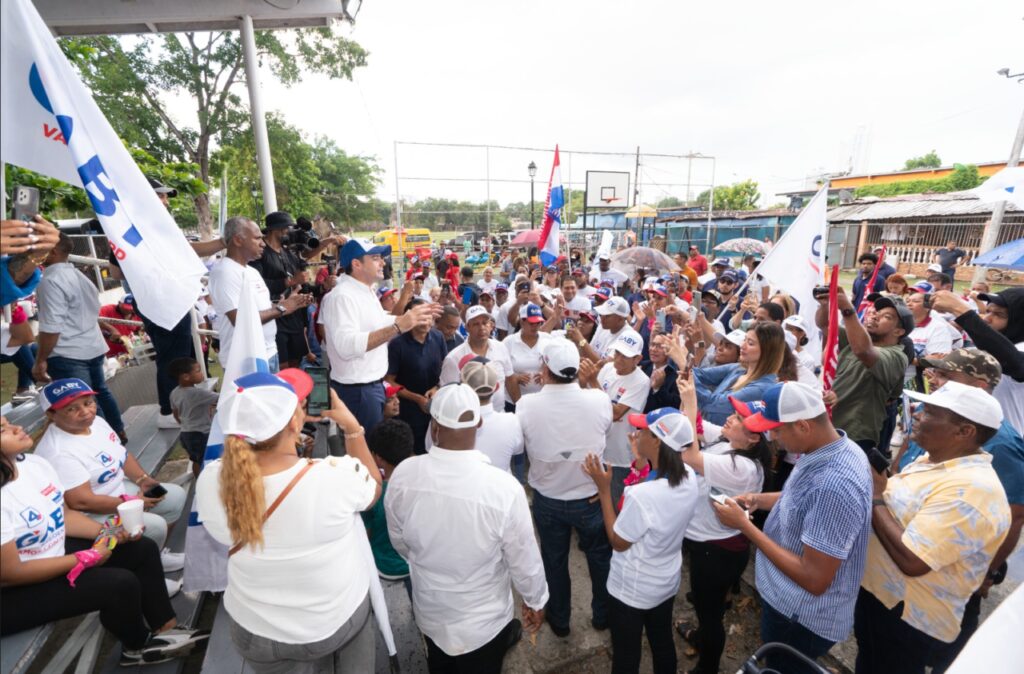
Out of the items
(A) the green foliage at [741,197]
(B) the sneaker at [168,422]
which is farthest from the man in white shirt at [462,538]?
(A) the green foliage at [741,197]

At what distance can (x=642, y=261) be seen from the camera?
35.6 feet

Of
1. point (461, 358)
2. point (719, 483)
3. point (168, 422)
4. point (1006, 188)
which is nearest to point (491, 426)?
point (719, 483)

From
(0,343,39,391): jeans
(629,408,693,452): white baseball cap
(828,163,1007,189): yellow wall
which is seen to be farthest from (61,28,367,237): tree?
(828,163,1007,189): yellow wall

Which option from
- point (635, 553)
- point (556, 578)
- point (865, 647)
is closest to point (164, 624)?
point (556, 578)

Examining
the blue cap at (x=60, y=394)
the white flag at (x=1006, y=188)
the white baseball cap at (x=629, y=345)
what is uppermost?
the white flag at (x=1006, y=188)

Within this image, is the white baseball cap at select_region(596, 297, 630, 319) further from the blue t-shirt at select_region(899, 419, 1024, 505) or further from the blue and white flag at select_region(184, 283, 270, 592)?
the blue and white flag at select_region(184, 283, 270, 592)

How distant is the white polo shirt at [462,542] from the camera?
2.13m

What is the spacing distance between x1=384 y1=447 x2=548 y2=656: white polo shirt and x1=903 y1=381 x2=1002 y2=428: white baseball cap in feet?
6.31

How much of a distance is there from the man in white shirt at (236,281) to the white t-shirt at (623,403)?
104 inches

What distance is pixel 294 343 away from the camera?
5270 mm

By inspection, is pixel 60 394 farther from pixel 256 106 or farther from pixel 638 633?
pixel 256 106

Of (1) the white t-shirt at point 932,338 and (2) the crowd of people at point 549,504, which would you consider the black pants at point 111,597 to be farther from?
(1) the white t-shirt at point 932,338

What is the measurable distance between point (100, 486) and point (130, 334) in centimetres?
788

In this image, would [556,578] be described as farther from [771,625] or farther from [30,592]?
[30,592]
